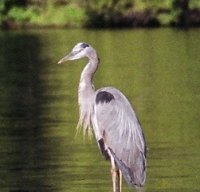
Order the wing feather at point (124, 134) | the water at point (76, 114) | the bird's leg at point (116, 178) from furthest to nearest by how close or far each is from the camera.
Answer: the water at point (76, 114) < the bird's leg at point (116, 178) < the wing feather at point (124, 134)

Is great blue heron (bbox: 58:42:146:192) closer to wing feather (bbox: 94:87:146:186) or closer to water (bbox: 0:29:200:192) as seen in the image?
wing feather (bbox: 94:87:146:186)

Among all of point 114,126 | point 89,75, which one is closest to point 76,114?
point 89,75

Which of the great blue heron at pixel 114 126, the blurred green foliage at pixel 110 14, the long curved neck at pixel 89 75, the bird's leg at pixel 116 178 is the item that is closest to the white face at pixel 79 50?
→ the great blue heron at pixel 114 126

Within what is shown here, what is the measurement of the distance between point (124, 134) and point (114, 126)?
0.15 m

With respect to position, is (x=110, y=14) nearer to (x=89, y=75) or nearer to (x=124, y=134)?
(x=89, y=75)

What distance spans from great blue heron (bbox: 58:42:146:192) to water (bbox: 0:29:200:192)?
1.74 m

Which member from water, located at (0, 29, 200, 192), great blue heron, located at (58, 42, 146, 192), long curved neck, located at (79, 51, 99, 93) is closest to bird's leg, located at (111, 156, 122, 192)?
great blue heron, located at (58, 42, 146, 192)

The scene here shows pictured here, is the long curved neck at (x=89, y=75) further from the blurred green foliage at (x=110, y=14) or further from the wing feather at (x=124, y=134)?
the blurred green foliage at (x=110, y=14)

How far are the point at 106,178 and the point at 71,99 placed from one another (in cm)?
977

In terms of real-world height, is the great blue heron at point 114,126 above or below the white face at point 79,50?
below

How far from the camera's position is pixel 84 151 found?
17.7 m

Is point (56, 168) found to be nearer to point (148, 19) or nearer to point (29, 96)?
point (29, 96)

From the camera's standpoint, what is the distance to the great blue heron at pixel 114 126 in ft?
40.7

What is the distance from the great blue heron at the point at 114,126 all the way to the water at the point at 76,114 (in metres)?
1.74
